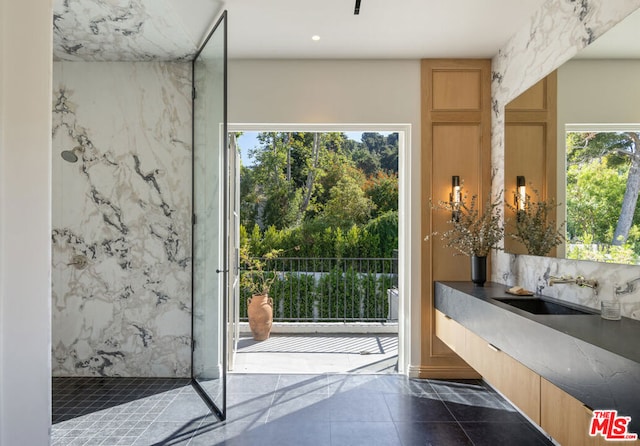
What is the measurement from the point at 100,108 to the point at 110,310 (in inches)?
69.0

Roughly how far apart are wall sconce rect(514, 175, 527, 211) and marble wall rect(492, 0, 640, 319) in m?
0.29

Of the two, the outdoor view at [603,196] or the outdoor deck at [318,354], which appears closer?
the outdoor view at [603,196]

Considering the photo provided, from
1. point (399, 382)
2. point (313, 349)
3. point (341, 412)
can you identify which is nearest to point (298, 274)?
point (313, 349)

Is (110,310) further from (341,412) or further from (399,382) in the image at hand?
(399,382)

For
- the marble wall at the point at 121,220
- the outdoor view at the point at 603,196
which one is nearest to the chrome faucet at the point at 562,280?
the outdoor view at the point at 603,196

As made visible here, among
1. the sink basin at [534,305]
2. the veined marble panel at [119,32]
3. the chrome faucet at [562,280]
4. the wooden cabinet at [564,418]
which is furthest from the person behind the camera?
the veined marble panel at [119,32]

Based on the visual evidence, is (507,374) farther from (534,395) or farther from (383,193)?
(383,193)

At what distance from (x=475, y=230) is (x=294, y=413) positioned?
2.04 meters

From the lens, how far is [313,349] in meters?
4.45

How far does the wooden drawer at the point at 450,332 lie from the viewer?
274 cm

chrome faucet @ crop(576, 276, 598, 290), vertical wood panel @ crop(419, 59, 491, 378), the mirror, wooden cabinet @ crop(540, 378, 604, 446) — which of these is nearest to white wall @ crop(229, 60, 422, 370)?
vertical wood panel @ crop(419, 59, 491, 378)

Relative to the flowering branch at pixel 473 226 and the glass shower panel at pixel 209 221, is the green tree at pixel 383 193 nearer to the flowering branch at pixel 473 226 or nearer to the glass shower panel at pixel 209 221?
the flowering branch at pixel 473 226

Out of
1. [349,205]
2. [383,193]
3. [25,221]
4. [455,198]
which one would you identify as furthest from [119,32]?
[383,193]

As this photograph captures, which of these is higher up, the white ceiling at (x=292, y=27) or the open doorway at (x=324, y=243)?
A: the white ceiling at (x=292, y=27)
